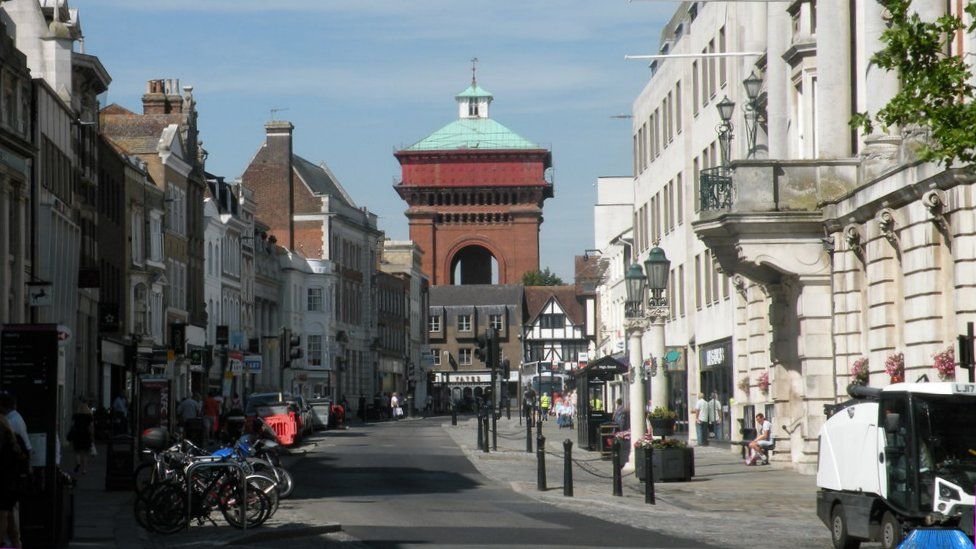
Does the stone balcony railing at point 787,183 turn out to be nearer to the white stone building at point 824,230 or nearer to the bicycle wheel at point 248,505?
the white stone building at point 824,230

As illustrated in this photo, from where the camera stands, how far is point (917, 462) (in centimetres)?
1891

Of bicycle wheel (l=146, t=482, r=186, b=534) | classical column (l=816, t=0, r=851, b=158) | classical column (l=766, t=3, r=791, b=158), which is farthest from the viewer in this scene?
classical column (l=766, t=3, r=791, b=158)

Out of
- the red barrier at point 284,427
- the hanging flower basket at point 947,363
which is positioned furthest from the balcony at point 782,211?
the red barrier at point 284,427

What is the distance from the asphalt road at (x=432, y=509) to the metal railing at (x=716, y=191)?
21.6 ft

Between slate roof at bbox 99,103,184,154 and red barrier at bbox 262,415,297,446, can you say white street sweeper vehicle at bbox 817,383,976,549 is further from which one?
A: slate roof at bbox 99,103,184,154

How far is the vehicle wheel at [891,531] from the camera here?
62.1ft

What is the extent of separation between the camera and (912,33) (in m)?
17.3

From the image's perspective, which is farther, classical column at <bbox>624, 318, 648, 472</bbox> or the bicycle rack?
classical column at <bbox>624, 318, 648, 472</bbox>

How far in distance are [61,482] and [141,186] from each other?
55050 mm

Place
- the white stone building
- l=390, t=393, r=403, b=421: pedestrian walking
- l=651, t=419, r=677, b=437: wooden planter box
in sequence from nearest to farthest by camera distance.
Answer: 1. the white stone building
2. l=651, t=419, r=677, b=437: wooden planter box
3. l=390, t=393, r=403, b=421: pedestrian walking

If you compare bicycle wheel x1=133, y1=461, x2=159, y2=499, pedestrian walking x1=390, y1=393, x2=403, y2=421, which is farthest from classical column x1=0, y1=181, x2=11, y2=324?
pedestrian walking x1=390, y1=393, x2=403, y2=421

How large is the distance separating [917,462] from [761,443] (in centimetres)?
2058

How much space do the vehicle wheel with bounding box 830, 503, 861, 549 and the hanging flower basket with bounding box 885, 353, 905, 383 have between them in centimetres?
854

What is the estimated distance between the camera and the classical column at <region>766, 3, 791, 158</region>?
38781 millimetres
